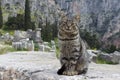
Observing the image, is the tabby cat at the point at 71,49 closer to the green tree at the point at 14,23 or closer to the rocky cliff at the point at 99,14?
the green tree at the point at 14,23

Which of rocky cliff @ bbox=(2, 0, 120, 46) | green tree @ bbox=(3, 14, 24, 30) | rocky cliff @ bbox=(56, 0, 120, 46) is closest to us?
green tree @ bbox=(3, 14, 24, 30)

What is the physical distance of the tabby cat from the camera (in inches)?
381

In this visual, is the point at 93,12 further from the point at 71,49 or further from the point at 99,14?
the point at 71,49

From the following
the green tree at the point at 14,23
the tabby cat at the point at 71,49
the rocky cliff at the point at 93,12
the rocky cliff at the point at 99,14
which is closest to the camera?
the tabby cat at the point at 71,49

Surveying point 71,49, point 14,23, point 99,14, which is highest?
point 71,49

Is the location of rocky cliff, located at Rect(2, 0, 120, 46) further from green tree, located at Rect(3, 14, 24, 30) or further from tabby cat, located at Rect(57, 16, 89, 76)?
tabby cat, located at Rect(57, 16, 89, 76)

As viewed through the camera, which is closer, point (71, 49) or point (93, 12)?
point (71, 49)

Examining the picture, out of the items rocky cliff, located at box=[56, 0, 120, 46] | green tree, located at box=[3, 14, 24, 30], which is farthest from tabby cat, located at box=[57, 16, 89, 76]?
rocky cliff, located at box=[56, 0, 120, 46]

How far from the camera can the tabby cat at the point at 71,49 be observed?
9.69 meters

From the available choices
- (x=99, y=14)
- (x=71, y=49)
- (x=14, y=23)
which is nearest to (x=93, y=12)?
(x=99, y=14)

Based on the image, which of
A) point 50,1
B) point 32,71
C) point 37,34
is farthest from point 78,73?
point 50,1

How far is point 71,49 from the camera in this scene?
32.3ft

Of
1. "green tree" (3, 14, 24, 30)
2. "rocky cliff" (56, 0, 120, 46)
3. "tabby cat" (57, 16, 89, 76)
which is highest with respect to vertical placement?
"tabby cat" (57, 16, 89, 76)

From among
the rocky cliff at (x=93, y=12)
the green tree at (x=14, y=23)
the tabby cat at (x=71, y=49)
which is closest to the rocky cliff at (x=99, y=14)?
the rocky cliff at (x=93, y=12)
